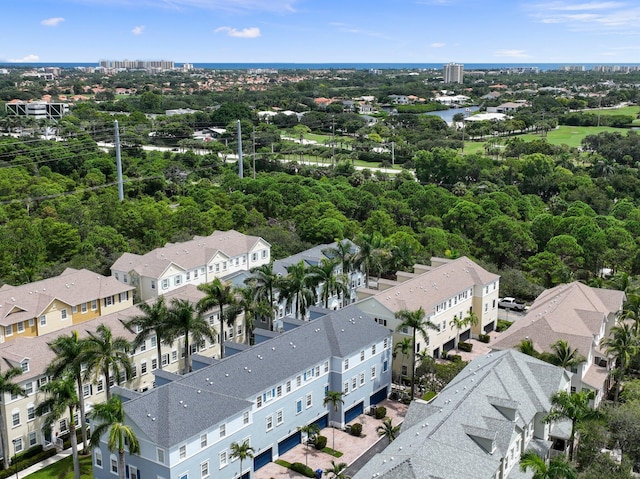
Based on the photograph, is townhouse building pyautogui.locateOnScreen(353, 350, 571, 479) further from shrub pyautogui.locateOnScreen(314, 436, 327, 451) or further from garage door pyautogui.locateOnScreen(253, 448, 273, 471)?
garage door pyautogui.locateOnScreen(253, 448, 273, 471)

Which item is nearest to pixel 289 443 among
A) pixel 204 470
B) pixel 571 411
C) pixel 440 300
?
pixel 204 470

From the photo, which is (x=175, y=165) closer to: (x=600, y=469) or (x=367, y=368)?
(x=367, y=368)

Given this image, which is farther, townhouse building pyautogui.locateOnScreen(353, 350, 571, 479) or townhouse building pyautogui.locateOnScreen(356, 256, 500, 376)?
townhouse building pyautogui.locateOnScreen(356, 256, 500, 376)

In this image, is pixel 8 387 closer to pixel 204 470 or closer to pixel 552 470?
pixel 204 470

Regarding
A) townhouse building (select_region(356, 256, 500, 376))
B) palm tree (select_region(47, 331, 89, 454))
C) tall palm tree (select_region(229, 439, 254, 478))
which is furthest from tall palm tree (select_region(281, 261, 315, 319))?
palm tree (select_region(47, 331, 89, 454))

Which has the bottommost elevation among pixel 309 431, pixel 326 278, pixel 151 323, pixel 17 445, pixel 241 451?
pixel 17 445

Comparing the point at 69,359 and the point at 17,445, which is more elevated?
the point at 69,359
